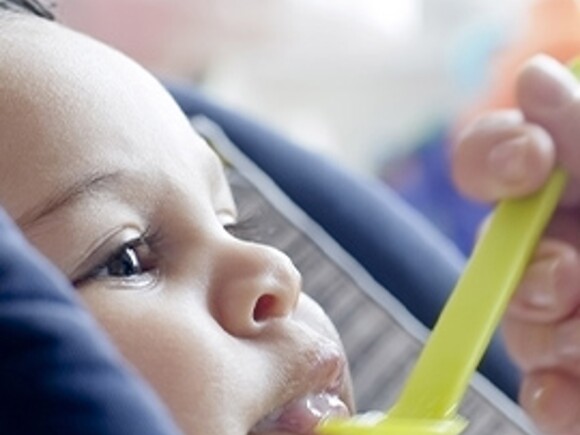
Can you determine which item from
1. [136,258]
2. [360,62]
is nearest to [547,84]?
[136,258]

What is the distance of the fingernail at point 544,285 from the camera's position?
2.26 feet

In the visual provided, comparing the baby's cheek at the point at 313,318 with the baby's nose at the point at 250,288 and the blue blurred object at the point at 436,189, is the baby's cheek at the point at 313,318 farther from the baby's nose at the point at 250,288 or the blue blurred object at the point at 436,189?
the blue blurred object at the point at 436,189

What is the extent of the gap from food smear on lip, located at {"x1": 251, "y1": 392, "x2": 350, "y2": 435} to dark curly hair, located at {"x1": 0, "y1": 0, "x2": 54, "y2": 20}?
10.9 inches

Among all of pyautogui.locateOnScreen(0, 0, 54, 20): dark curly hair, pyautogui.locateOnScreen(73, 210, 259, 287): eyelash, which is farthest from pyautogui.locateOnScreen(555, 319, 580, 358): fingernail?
pyautogui.locateOnScreen(0, 0, 54, 20): dark curly hair

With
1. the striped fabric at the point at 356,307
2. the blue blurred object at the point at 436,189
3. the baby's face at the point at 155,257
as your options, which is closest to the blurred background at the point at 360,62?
the blue blurred object at the point at 436,189

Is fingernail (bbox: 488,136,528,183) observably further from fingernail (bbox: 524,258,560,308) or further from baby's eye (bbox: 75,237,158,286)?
baby's eye (bbox: 75,237,158,286)

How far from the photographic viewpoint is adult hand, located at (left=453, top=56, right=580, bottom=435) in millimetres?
689

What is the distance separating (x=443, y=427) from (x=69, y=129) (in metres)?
0.23

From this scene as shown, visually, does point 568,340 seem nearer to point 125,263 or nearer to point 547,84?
point 547,84

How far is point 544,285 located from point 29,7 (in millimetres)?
328

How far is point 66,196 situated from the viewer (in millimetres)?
615

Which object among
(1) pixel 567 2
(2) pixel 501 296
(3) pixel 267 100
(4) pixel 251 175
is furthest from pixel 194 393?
(3) pixel 267 100

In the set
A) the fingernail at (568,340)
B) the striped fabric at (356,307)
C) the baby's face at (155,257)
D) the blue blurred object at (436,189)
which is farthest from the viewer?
the blue blurred object at (436,189)

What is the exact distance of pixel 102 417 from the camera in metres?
0.43
